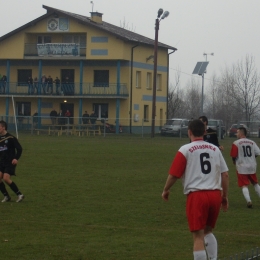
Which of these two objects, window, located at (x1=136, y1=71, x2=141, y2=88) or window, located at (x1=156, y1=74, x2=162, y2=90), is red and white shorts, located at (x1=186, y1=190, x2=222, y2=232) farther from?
window, located at (x1=156, y1=74, x2=162, y2=90)

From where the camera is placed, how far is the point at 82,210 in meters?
13.8

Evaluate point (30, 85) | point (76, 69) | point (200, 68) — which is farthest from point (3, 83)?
point (200, 68)

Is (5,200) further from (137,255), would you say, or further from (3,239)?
(137,255)

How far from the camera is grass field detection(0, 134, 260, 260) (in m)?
9.90

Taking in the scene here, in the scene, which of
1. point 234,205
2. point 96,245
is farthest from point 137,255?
point 234,205

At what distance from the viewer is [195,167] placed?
809 cm

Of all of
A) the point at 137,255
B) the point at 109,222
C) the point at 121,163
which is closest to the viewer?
the point at 137,255

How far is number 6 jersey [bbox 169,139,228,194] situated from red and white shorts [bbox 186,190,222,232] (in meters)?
0.07

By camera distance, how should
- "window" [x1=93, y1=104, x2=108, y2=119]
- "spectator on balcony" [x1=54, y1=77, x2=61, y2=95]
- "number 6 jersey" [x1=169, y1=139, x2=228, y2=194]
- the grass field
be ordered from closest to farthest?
"number 6 jersey" [x1=169, y1=139, x2=228, y2=194], the grass field, "spectator on balcony" [x1=54, y1=77, x2=61, y2=95], "window" [x1=93, y1=104, x2=108, y2=119]

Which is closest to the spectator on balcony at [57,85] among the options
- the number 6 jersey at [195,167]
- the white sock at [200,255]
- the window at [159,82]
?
the window at [159,82]

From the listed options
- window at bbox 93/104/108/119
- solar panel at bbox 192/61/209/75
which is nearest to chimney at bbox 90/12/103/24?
window at bbox 93/104/108/119

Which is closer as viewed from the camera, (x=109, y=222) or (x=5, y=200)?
(x=109, y=222)

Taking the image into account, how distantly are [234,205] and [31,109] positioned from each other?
156 feet

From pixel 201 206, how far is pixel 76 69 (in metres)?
53.0
